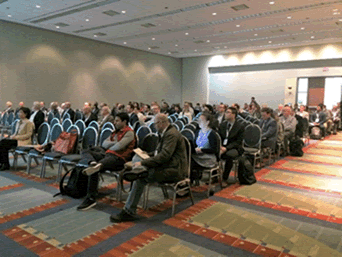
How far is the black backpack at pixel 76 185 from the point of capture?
4203mm

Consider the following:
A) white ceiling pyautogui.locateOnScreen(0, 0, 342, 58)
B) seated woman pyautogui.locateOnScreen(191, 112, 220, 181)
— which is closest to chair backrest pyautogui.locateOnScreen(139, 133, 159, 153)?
seated woman pyautogui.locateOnScreen(191, 112, 220, 181)

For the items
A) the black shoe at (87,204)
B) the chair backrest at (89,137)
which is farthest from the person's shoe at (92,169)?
the chair backrest at (89,137)

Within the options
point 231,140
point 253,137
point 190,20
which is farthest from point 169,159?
point 190,20

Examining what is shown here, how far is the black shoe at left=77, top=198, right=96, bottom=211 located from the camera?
3819mm

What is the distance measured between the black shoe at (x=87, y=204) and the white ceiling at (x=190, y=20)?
7994 mm

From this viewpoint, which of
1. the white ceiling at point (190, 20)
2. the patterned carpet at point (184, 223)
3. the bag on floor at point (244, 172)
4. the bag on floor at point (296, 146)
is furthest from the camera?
the white ceiling at point (190, 20)

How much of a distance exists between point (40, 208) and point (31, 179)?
1.58m

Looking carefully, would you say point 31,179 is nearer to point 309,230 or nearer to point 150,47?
point 309,230

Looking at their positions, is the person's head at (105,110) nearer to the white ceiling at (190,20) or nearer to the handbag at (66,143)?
the handbag at (66,143)

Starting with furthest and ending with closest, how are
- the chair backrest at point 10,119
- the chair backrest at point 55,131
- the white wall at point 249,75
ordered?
the white wall at point 249,75 → the chair backrest at point 10,119 → the chair backrest at point 55,131

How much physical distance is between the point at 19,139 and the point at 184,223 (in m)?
4.11

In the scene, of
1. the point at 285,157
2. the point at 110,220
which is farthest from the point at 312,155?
the point at 110,220

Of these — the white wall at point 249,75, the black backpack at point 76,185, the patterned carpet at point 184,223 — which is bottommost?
the patterned carpet at point 184,223

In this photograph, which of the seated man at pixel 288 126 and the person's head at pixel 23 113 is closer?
the person's head at pixel 23 113
